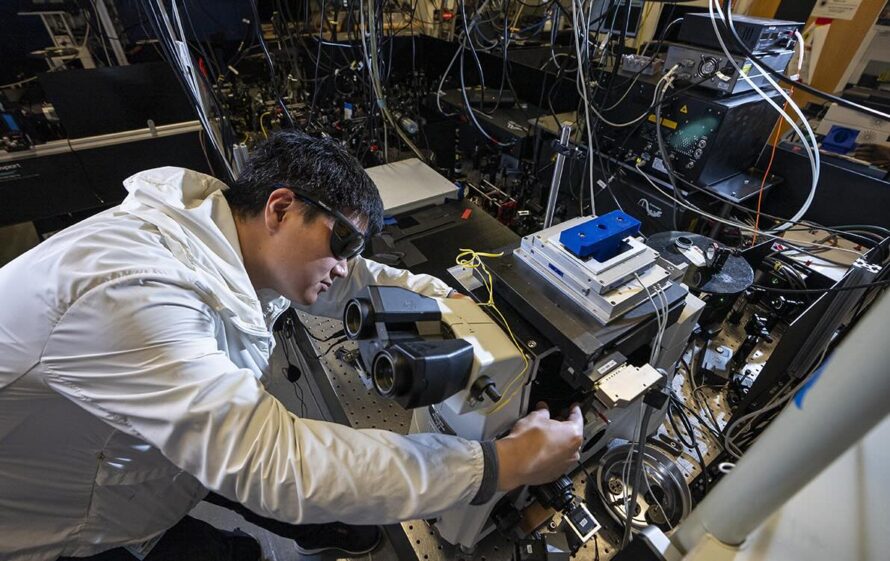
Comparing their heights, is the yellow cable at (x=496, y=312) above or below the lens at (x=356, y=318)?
below

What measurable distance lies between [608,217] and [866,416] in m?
0.56

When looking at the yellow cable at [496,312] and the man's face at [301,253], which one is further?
the man's face at [301,253]

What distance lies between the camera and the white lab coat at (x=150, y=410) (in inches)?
22.4

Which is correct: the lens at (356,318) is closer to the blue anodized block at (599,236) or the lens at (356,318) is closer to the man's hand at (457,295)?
the man's hand at (457,295)

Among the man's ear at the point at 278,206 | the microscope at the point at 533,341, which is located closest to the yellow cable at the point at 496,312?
the microscope at the point at 533,341

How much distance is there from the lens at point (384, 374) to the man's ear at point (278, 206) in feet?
1.58

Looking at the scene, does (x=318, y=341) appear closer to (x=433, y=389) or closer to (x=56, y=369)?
(x=56, y=369)

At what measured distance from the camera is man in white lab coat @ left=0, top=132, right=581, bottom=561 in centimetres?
58

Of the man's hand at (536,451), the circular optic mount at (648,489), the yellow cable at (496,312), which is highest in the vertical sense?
the yellow cable at (496,312)

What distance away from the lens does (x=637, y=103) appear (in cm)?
133

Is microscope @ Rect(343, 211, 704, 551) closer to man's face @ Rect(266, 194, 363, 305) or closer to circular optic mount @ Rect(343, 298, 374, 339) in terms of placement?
circular optic mount @ Rect(343, 298, 374, 339)

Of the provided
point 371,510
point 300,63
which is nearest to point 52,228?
point 300,63

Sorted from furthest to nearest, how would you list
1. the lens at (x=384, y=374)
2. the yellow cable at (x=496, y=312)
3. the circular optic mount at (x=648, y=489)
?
the circular optic mount at (x=648, y=489) → the yellow cable at (x=496, y=312) → the lens at (x=384, y=374)

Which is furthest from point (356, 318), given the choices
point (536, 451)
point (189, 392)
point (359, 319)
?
point (536, 451)
